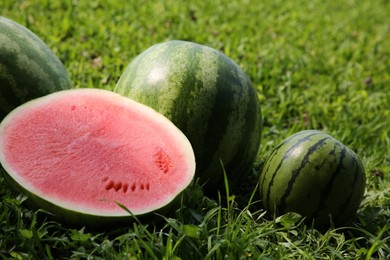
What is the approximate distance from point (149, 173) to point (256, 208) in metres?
0.64

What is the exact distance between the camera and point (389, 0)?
771 cm

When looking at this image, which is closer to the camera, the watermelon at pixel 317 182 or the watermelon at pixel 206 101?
the watermelon at pixel 317 182

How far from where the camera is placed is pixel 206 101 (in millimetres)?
2500

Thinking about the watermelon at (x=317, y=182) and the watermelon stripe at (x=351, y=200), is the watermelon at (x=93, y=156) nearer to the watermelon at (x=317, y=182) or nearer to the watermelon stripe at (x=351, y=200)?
the watermelon at (x=317, y=182)

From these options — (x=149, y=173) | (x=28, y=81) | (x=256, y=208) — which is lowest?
(x=256, y=208)

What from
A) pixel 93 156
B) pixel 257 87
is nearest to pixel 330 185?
pixel 93 156

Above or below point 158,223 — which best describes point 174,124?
above

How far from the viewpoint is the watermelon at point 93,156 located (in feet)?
6.77

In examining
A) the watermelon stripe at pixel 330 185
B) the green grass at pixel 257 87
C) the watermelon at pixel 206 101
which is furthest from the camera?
the watermelon at pixel 206 101

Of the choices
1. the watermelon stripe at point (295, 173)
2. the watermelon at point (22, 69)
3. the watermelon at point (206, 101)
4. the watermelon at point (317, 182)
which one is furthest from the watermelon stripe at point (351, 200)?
the watermelon at point (22, 69)

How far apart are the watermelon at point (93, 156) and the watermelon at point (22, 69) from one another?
15 centimetres

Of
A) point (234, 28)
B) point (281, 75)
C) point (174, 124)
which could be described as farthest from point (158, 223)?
point (234, 28)

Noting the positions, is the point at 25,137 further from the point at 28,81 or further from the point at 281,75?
the point at 281,75

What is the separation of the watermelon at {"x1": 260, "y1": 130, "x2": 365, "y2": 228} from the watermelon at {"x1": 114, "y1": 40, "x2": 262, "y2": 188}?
23 cm
